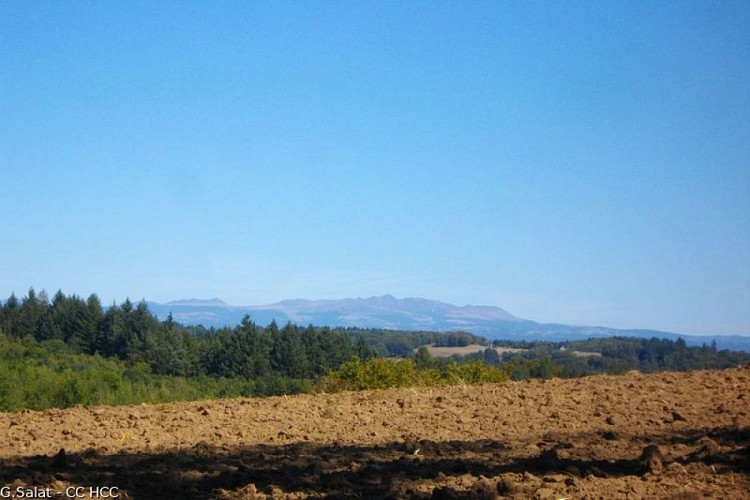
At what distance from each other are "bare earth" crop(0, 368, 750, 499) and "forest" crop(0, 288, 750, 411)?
46.3 ft

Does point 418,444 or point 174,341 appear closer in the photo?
point 418,444

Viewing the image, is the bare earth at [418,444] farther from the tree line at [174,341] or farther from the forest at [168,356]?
the tree line at [174,341]

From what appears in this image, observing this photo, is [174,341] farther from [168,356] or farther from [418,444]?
[418,444]

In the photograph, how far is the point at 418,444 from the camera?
8.81 m

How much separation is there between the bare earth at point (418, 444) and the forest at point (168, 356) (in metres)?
14.1

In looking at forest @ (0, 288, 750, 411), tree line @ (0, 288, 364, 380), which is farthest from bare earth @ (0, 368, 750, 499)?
tree line @ (0, 288, 364, 380)

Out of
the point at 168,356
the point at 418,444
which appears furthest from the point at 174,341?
the point at 418,444

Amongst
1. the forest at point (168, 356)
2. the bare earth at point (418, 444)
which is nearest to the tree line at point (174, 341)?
the forest at point (168, 356)

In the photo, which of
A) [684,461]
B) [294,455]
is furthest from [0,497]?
[684,461]

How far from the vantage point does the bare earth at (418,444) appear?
6.70 metres

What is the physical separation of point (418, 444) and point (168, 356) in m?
49.2

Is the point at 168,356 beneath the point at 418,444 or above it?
beneath

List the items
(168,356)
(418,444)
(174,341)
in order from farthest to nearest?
(174,341), (168,356), (418,444)

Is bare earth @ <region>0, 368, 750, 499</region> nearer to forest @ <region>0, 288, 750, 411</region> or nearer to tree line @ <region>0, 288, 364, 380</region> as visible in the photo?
forest @ <region>0, 288, 750, 411</region>
